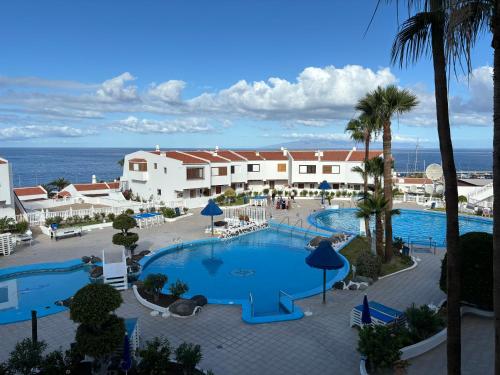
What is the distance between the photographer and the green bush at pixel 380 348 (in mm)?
8336

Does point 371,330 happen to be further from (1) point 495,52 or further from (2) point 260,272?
(2) point 260,272

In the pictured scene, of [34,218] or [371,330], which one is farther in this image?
[34,218]

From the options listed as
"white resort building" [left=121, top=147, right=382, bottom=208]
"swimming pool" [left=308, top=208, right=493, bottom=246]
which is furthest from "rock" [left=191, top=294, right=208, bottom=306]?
"white resort building" [left=121, top=147, right=382, bottom=208]

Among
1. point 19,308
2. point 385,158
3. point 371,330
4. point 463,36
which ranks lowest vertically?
point 19,308

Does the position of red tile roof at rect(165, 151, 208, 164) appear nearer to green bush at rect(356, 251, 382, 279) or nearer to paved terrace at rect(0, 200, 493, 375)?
paved terrace at rect(0, 200, 493, 375)

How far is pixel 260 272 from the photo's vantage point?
18.0m

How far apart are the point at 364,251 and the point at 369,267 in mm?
1510

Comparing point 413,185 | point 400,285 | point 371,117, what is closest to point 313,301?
point 400,285

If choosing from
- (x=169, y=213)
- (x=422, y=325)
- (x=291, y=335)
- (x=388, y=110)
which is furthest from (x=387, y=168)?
(x=169, y=213)

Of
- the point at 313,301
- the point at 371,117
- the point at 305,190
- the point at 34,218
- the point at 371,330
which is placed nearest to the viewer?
the point at 371,330

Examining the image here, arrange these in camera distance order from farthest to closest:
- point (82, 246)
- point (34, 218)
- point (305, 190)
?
1. point (305, 190)
2. point (34, 218)
3. point (82, 246)

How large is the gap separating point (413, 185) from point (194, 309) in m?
40.5

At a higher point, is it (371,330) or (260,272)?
(371,330)

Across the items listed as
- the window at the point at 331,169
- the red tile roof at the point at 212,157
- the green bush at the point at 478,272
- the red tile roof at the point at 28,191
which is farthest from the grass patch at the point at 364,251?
the red tile roof at the point at 28,191
